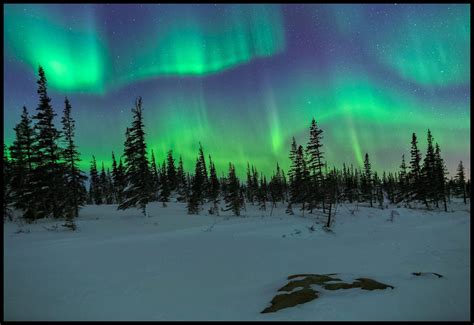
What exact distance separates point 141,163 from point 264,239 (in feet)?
61.1

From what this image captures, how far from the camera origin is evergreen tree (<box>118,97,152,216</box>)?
30859mm

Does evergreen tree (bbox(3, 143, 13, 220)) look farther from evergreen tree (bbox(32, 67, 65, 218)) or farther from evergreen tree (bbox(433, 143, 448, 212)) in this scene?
evergreen tree (bbox(433, 143, 448, 212))

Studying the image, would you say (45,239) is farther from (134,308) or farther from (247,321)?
(247,321)

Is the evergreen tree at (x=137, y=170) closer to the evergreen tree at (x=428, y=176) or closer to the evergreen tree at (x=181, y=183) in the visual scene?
the evergreen tree at (x=181, y=183)

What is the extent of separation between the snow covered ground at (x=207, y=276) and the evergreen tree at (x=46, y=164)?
627cm

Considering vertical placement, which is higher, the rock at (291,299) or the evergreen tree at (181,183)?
the evergreen tree at (181,183)

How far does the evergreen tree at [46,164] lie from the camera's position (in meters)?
26.4

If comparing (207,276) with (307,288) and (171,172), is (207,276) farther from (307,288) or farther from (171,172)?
(171,172)

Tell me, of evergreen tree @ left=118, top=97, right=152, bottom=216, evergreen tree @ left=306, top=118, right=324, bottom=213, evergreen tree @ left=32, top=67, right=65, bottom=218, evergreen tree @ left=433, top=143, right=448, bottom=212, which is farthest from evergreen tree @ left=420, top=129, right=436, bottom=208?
evergreen tree @ left=32, top=67, right=65, bottom=218

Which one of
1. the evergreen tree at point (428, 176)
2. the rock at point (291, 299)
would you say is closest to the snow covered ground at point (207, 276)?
the rock at point (291, 299)

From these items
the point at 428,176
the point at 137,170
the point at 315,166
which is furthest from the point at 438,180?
the point at 137,170

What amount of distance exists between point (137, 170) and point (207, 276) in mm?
23472

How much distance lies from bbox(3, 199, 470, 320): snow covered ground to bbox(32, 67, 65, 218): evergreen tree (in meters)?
6.27

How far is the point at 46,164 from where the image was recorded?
88.9ft
